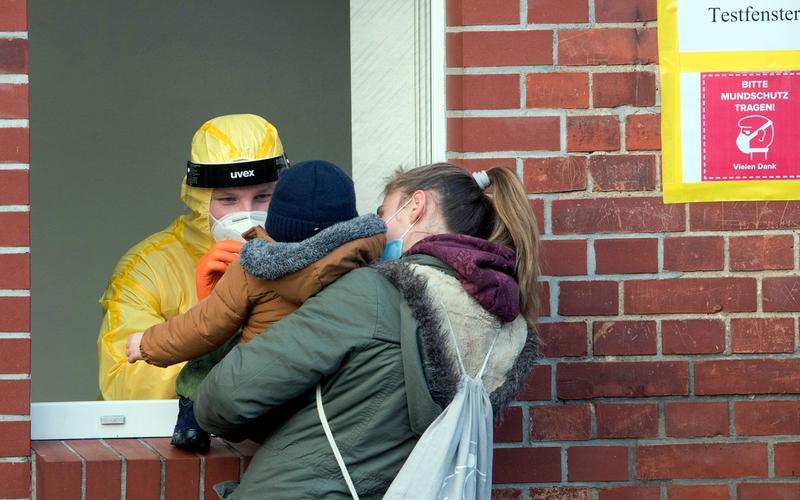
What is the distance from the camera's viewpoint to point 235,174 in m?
3.89

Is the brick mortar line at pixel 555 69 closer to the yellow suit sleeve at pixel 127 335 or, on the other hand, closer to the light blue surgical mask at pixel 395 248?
the light blue surgical mask at pixel 395 248

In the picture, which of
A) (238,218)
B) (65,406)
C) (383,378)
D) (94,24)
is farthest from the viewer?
(94,24)

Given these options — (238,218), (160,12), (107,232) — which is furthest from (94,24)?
(238,218)

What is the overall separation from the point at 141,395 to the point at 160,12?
107 inches

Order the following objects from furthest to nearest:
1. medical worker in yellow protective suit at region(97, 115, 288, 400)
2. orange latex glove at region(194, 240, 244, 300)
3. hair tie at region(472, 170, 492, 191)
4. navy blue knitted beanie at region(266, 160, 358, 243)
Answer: medical worker in yellow protective suit at region(97, 115, 288, 400) → orange latex glove at region(194, 240, 244, 300) → hair tie at region(472, 170, 492, 191) → navy blue knitted beanie at region(266, 160, 358, 243)

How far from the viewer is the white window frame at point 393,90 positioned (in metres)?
3.63

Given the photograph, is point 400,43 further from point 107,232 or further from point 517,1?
point 107,232

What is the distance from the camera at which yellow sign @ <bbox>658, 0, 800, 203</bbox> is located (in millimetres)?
3498

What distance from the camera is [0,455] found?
3299mm

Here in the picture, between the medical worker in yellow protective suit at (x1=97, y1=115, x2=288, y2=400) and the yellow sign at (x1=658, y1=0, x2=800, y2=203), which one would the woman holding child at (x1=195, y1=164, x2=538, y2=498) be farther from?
the medical worker in yellow protective suit at (x1=97, y1=115, x2=288, y2=400)

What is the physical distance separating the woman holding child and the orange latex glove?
49 cm

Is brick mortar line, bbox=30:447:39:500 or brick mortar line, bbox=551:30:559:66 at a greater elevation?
brick mortar line, bbox=551:30:559:66

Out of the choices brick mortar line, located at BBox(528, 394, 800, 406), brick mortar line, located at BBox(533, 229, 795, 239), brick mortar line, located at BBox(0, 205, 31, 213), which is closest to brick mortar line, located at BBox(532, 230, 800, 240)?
brick mortar line, located at BBox(533, 229, 795, 239)

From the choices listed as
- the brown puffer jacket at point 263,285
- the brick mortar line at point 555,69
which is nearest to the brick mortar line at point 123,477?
the brown puffer jacket at point 263,285
